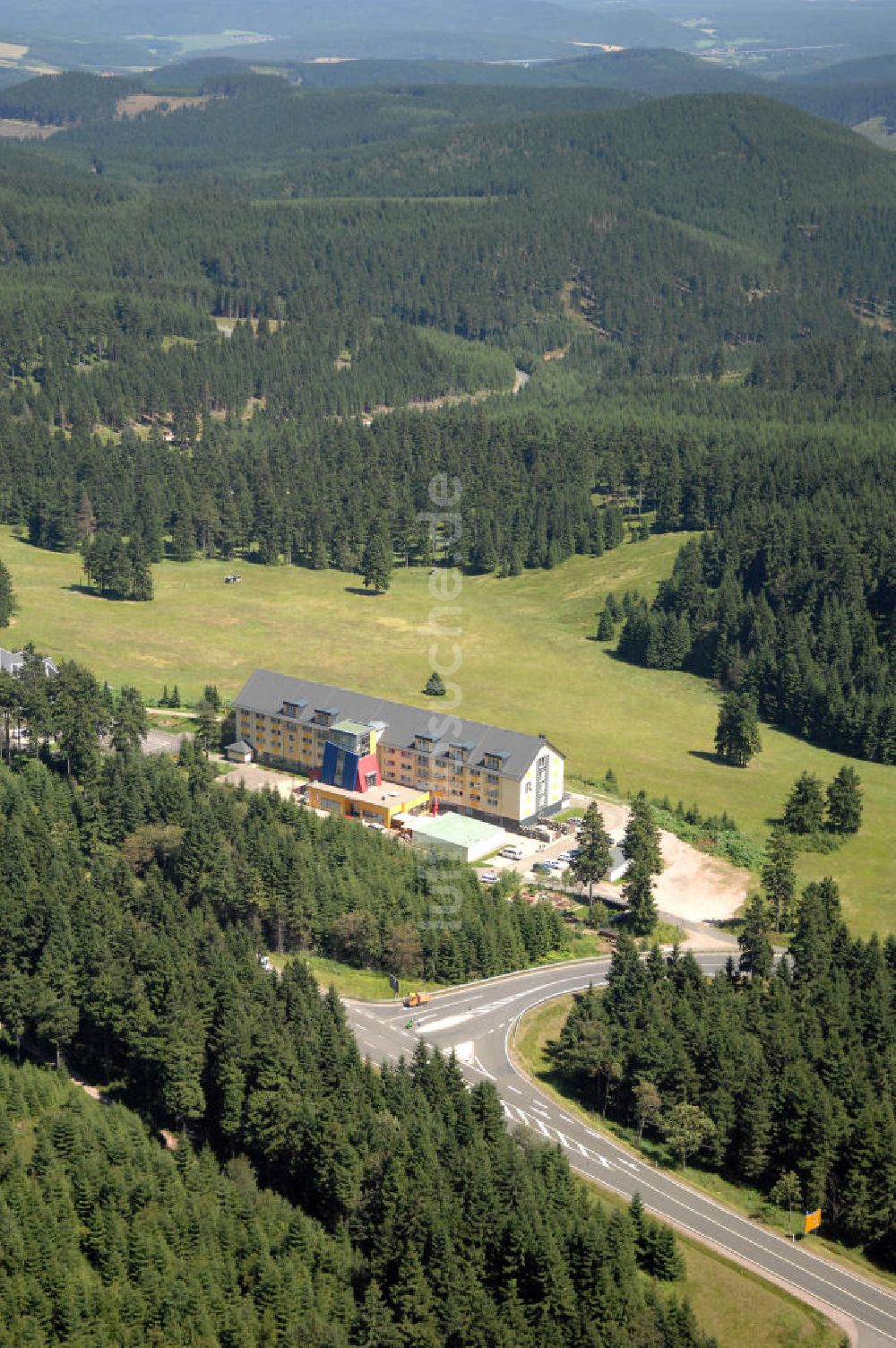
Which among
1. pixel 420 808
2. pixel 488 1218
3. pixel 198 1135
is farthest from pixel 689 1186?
pixel 420 808

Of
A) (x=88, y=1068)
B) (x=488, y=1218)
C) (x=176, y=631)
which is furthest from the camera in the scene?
(x=176, y=631)

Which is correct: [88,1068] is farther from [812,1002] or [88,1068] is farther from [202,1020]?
[812,1002]

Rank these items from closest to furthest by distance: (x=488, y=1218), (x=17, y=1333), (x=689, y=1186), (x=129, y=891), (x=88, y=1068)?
1. (x=17, y=1333)
2. (x=488, y=1218)
3. (x=689, y=1186)
4. (x=88, y=1068)
5. (x=129, y=891)

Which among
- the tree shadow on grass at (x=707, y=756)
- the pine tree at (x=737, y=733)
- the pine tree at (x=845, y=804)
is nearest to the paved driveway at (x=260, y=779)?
the tree shadow on grass at (x=707, y=756)

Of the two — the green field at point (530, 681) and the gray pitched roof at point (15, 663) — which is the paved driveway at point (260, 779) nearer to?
the gray pitched roof at point (15, 663)

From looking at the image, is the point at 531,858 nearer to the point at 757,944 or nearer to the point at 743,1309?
the point at 757,944

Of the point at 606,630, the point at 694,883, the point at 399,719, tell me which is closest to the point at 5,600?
the point at 399,719
